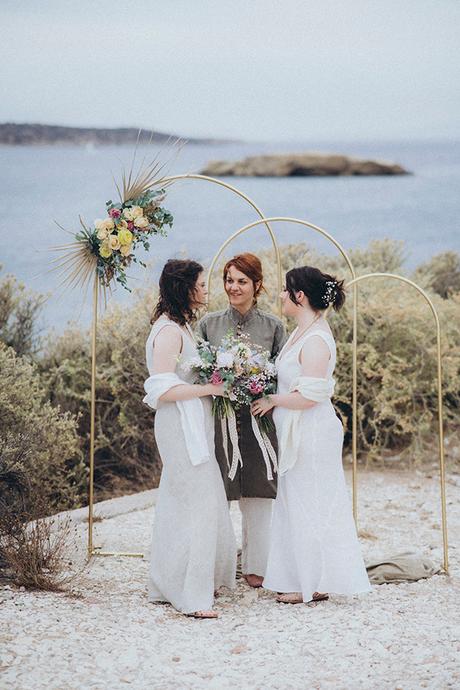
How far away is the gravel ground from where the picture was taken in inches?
129

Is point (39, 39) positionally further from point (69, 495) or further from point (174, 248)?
point (69, 495)

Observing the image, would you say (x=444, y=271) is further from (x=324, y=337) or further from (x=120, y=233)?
(x=324, y=337)

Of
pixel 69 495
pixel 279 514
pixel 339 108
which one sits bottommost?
pixel 69 495

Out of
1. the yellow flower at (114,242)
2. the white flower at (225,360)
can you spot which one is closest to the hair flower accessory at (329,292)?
the white flower at (225,360)

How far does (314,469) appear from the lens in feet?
13.6

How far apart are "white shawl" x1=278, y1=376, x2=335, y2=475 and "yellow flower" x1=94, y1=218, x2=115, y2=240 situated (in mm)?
1341

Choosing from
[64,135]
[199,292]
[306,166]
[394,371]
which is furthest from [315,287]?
[306,166]

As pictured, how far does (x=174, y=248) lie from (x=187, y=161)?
6.35 feet

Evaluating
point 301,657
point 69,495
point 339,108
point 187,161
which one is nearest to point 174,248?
point 187,161

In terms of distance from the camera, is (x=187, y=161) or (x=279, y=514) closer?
(x=279, y=514)

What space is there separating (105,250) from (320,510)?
1.77 m

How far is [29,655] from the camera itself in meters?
3.36

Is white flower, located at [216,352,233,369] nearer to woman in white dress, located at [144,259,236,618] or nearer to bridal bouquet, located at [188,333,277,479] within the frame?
bridal bouquet, located at [188,333,277,479]

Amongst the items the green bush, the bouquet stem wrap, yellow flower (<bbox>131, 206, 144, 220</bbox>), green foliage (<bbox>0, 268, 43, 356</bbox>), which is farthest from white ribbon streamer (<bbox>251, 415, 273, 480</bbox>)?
green foliage (<bbox>0, 268, 43, 356</bbox>)
